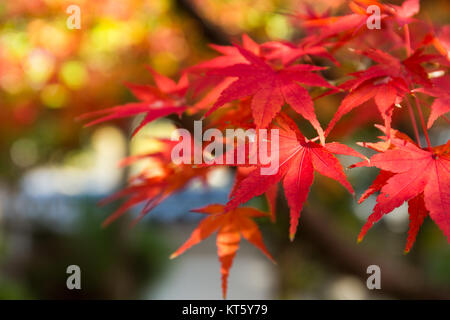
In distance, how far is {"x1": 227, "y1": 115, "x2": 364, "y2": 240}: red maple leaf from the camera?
1.89ft

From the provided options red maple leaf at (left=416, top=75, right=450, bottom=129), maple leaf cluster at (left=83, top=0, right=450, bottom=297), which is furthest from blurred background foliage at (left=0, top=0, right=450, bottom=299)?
red maple leaf at (left=416, top=75, right=450, bottom=129)

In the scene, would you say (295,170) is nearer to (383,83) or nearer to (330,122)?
(330,122)

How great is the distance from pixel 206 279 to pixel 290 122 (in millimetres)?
5247

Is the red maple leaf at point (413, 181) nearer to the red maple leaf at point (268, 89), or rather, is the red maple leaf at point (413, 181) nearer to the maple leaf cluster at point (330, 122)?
the maple leaf cluster at point (330, 122)

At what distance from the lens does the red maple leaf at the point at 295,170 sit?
58 centimetres

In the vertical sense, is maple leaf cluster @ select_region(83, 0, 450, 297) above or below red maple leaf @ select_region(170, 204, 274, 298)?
above

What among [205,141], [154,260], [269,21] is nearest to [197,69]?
[205,141]

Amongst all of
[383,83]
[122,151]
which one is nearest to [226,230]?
[383,83]

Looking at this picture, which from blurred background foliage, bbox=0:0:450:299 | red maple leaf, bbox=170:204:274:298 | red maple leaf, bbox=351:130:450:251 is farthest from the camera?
blurred background foliage, bbox=0:0:450:299

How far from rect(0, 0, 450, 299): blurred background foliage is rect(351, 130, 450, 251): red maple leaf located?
42 centimetres

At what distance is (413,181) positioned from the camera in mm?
602

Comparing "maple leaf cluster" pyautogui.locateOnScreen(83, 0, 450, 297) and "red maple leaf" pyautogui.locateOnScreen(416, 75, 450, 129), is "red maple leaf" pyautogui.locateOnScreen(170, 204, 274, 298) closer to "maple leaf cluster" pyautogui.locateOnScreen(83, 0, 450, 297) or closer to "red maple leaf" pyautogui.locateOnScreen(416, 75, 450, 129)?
"maple leaf cluster" pyautogui.locateOnScreen(83, 0, 450, 297)

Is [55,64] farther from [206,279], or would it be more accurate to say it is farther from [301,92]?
[206,279]

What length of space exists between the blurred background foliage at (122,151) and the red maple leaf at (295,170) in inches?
14.4
